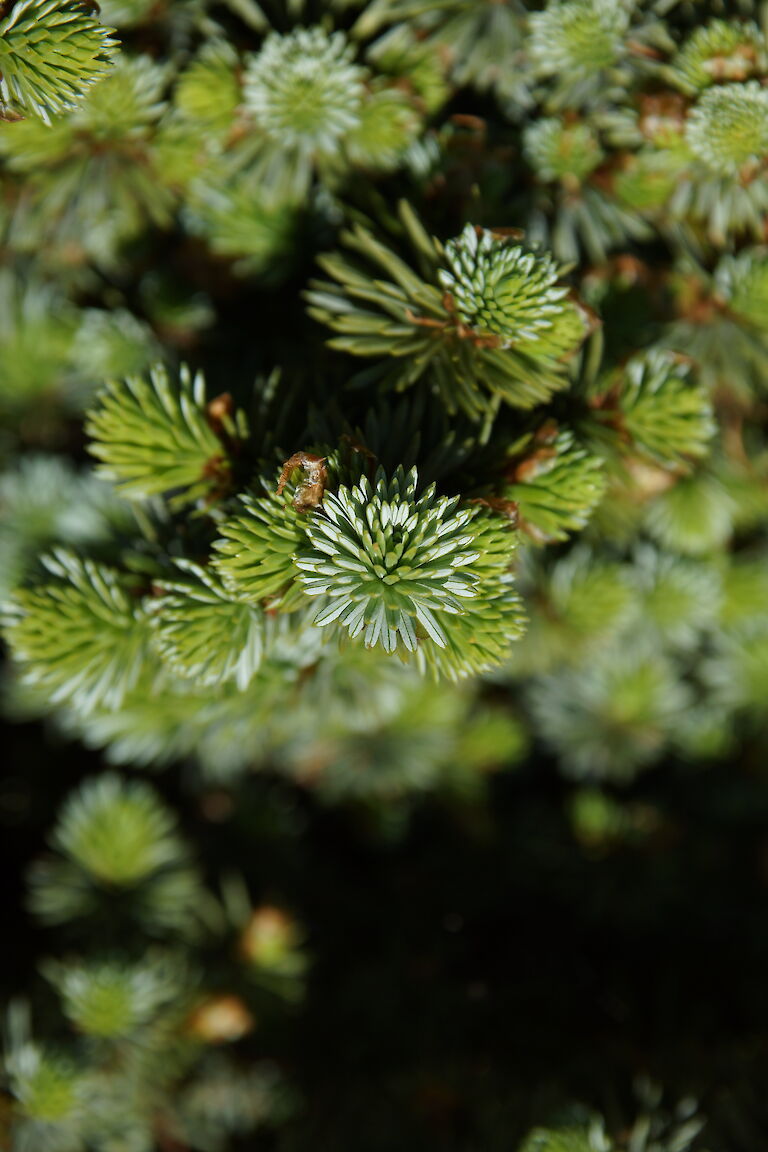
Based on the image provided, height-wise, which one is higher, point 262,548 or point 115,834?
point 262,548

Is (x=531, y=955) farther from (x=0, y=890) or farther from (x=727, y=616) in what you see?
(x=0, y=890)

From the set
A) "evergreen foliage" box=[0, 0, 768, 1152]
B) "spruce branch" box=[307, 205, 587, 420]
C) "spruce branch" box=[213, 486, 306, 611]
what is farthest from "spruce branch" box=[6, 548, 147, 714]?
"spruce branch" box=[307, 205, 587, 420]

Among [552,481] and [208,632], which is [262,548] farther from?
[552,481]

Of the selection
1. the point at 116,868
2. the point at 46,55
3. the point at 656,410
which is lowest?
the point at 116,868

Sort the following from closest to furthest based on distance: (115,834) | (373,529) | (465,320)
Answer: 1. (373,529)
2. (465,320)
3. (115,834)

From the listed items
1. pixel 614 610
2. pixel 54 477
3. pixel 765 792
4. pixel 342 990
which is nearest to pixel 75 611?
pixel 54 477

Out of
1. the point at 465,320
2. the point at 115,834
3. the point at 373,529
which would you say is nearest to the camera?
the point at 373,529

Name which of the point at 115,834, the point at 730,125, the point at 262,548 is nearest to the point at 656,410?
the point at 730,125

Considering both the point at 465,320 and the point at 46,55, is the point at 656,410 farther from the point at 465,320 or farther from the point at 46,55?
the point at 46,55

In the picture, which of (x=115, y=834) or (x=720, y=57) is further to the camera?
(x=115, y=834)
